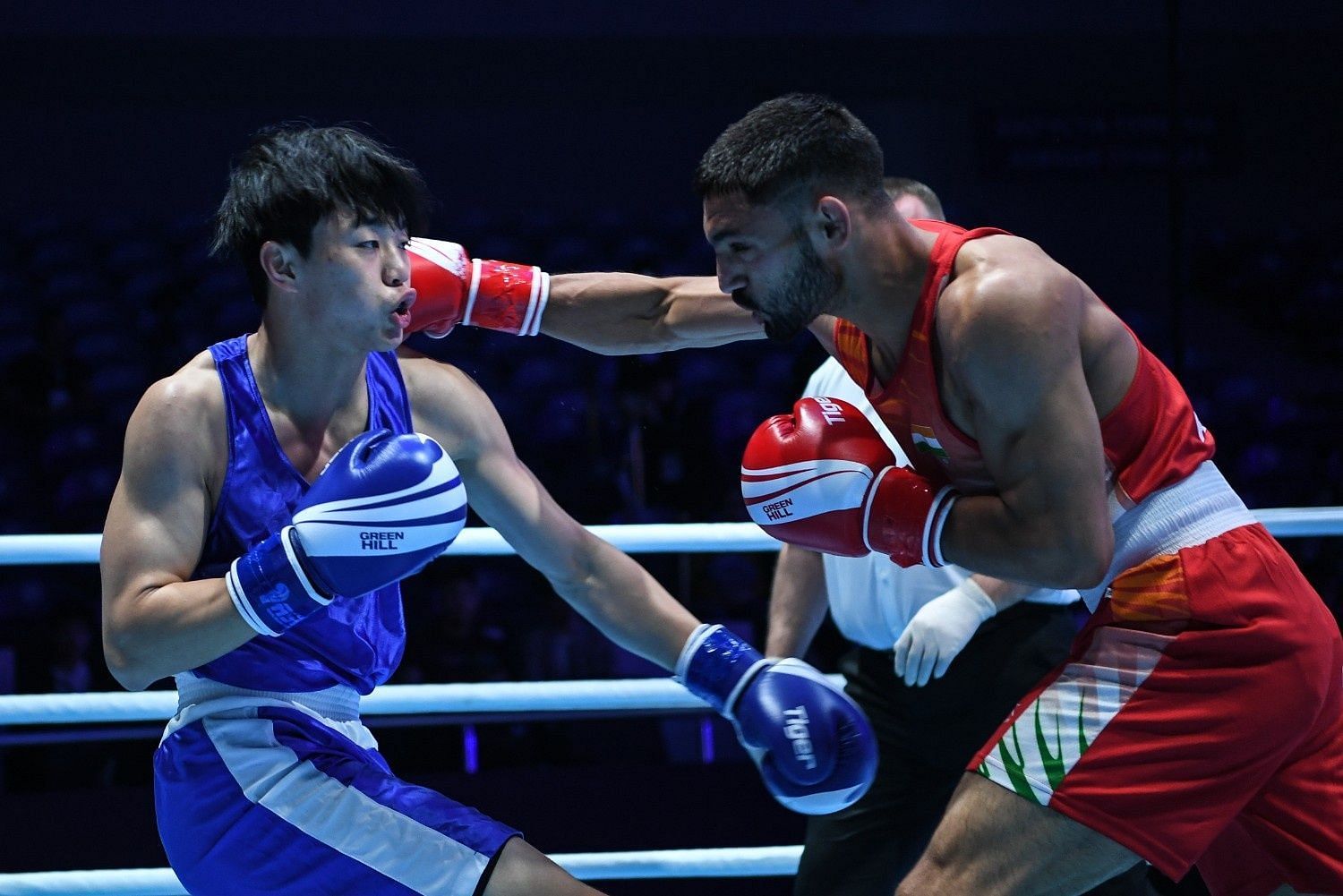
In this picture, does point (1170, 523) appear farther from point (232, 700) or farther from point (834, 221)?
point (232, 700)

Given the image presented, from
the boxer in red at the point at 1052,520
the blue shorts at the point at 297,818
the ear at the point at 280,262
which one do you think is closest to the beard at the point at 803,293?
the boxer in red at the point at 1052,520

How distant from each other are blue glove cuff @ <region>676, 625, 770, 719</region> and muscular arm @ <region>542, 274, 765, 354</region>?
24.9 inches

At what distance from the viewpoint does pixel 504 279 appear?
94.6 inches

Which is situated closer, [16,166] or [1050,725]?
[1050,725]

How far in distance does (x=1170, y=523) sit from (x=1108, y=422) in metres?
0.16

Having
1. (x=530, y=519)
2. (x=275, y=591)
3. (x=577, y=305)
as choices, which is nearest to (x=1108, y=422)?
(x=530, y=519)

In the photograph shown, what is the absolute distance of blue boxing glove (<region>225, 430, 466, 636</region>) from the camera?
5.57 feet

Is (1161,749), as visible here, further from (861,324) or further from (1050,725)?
(861,324)

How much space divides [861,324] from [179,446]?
0.95m

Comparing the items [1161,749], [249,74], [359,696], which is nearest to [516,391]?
[249,74]

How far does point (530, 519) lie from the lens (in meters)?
2.13

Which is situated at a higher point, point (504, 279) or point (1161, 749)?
point (504, 279)

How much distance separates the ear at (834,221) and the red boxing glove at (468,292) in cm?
63

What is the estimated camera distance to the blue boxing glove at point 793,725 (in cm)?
189
